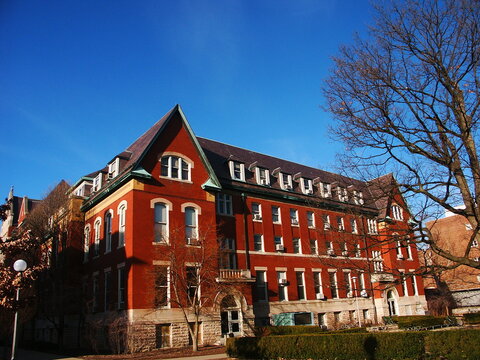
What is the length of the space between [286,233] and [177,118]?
46.6ft

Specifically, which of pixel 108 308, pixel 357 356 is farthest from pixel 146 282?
pixel 357 356

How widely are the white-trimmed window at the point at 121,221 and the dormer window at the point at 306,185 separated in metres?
19.0

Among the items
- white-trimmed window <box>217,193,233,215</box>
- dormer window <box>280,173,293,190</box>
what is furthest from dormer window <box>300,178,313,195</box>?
white-trimmed window <box>217,193,233,215</box>

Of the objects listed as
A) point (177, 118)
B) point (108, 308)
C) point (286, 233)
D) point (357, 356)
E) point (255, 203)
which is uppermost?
point (177, 118)

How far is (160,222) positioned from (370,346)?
16562 millimetres

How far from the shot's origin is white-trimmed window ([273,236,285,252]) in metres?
35.6

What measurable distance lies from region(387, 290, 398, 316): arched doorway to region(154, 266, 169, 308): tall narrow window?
2668 centimetres

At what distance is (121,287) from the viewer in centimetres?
2712

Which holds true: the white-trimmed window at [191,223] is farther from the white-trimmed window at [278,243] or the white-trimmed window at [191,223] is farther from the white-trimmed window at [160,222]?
the white-trimmed window at [278,243]

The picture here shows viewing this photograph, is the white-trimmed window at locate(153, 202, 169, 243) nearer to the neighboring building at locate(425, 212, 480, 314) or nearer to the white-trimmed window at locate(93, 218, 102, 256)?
the white-trimmed window at locate(93, 218, 102, 256)

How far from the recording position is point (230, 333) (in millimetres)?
27266

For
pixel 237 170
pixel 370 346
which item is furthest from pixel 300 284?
pixel 370 346

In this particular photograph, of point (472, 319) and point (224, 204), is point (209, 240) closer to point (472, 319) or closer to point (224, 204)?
point (224, 204)

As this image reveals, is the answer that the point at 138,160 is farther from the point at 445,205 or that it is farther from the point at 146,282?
the point at 445,205
